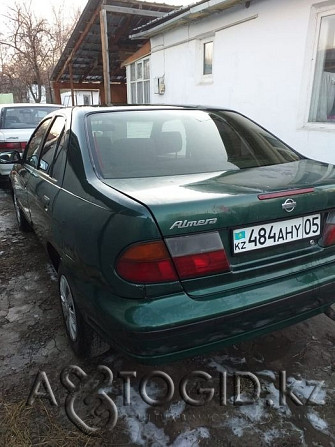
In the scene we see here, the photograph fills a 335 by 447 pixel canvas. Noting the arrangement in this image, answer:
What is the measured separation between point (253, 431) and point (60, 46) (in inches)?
1091

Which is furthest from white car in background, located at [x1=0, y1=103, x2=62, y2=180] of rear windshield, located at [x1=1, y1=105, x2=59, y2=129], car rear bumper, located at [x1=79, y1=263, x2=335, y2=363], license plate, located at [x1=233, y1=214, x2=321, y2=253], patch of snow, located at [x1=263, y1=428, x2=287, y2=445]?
patch of snow, located at [x1=263, y1=428, x2=287, y2=445]

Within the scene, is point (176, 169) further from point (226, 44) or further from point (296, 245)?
point (226, 44)

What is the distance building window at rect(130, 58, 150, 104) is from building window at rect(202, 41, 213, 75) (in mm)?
3265

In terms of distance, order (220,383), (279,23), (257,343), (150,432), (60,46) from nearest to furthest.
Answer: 1. (150,432)
2. (220,383)
3. (257,343)
4. (279,23)
5. (60,46)

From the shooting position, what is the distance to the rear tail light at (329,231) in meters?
1.90

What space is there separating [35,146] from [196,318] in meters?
2.57

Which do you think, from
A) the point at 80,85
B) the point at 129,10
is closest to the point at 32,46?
the point at 80,85

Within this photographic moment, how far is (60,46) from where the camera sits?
24.8 meters

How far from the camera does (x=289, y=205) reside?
1696 mm

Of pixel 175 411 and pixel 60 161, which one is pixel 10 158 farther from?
pixel 175 411

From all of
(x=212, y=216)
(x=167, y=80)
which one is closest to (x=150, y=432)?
(x=212, y=216)

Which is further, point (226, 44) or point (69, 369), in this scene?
point (226, 44)

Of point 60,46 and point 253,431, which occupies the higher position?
point 60,46

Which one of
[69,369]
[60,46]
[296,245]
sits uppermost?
[60,46]
